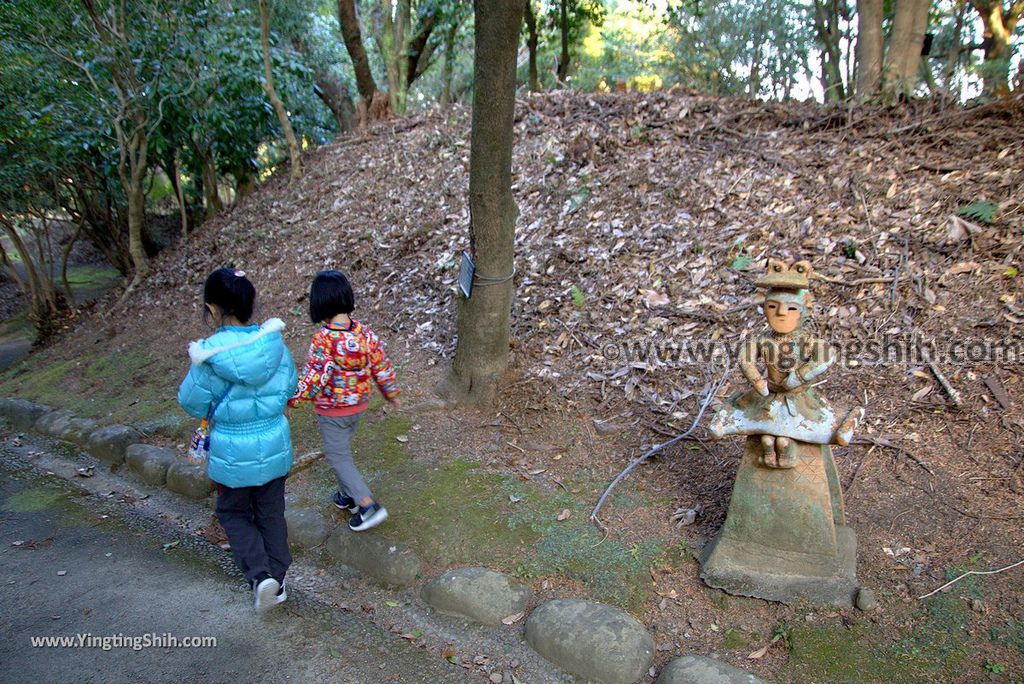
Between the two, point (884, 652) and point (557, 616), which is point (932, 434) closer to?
point (884, 652)

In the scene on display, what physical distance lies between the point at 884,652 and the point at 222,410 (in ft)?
10.3

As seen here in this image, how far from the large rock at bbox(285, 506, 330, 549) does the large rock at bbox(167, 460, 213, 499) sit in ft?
3.04

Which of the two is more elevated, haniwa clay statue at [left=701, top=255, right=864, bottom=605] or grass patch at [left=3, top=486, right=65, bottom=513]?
haniwa clay statue at [left=701, top=255, right=864, bottom=605]

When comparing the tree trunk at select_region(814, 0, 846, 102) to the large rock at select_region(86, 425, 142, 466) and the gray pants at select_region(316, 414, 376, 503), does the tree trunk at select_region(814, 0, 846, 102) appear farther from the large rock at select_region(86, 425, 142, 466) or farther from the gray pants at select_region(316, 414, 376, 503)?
the large rock at select_region(86, 425, 142, 466)

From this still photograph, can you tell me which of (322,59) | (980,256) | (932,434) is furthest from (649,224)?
(322,59)

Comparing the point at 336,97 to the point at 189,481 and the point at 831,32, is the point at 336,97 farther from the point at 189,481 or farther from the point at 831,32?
the point at 831,32

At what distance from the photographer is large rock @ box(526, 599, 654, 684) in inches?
112

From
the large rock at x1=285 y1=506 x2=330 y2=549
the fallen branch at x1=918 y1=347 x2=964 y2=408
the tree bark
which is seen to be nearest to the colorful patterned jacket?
the large rock at x1=285 y1=506 x2=330 y2=549

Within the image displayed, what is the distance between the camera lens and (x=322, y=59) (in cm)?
1299

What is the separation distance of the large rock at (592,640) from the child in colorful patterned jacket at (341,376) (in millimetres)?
1208

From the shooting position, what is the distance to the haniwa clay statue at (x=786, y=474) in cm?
292

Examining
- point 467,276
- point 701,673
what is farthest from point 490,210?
point 701,673

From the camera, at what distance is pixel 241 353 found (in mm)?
3051

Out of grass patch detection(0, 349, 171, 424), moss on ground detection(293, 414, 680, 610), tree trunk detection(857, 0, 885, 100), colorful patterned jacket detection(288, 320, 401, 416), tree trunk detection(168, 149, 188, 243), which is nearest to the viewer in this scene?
moss on ground detection(293, 414, 680, 610)
